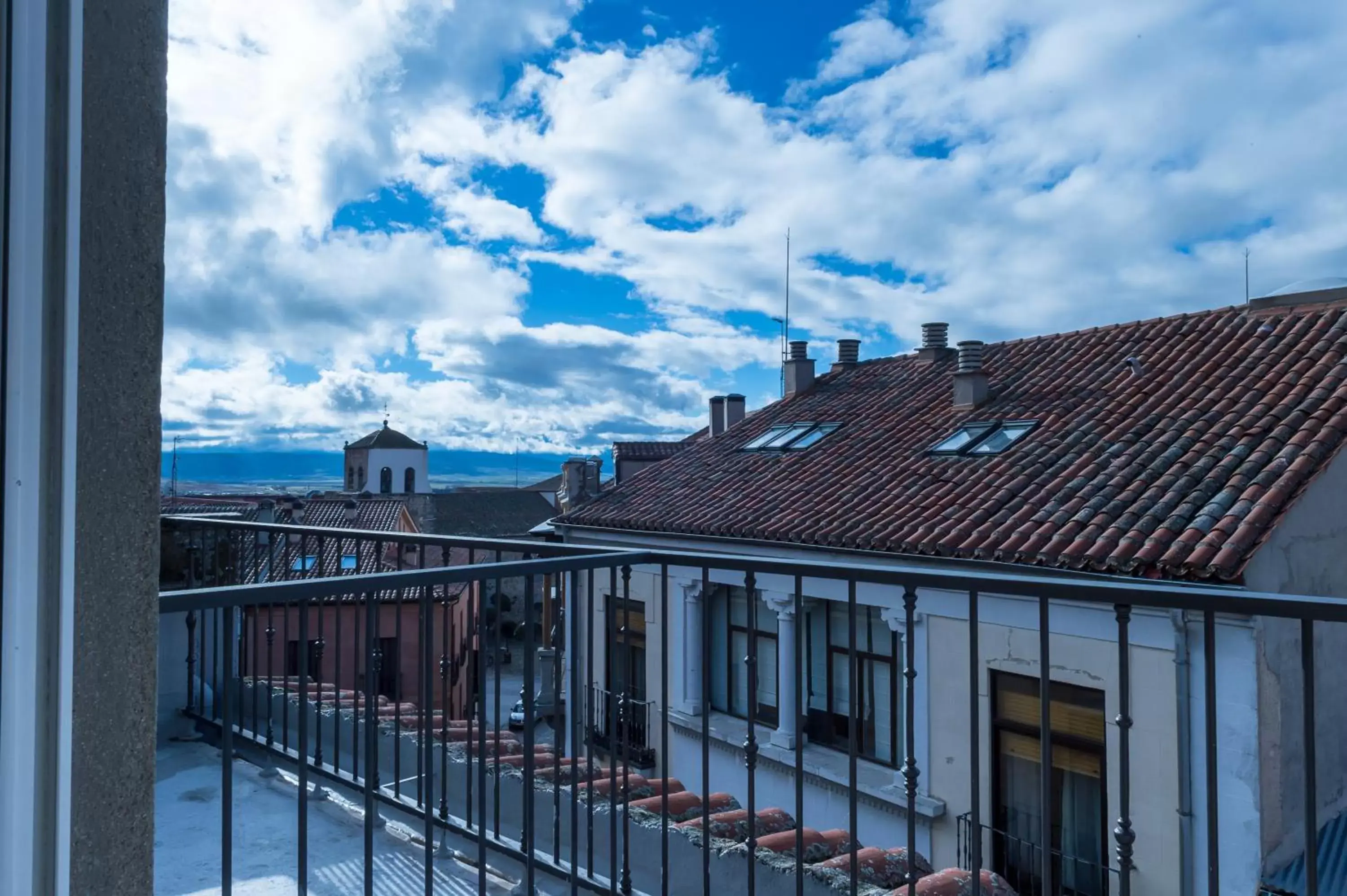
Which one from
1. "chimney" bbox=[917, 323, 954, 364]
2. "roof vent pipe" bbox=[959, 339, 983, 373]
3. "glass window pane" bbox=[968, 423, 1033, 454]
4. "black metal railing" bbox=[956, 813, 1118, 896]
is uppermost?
"chimney" bbox=[917, 323, 954, 364]

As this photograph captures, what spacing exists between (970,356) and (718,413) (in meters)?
7.04

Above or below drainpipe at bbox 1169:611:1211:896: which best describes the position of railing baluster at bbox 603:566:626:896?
above

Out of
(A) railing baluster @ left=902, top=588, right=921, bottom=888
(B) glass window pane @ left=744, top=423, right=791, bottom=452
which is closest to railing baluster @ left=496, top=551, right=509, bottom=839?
(A) railing baluster @ left=902, top=588, right=921, bottom=888

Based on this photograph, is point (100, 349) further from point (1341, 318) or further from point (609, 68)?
point (1341, 318)

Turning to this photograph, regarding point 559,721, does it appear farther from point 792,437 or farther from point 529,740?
point 792,437

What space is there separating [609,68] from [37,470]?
7086mm

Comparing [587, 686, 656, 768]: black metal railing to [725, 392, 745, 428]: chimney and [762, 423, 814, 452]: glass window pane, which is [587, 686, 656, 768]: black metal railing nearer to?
[762, 423, 814, 452]: glass window pane

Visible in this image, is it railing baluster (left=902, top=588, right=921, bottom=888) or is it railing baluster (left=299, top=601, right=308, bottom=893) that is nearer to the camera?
railing baluster (left=299, top=601, right=308, bottom=893)

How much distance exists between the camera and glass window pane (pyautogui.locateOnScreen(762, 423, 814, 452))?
14195mm

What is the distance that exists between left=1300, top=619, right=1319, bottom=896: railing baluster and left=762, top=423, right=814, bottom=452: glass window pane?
12311mm

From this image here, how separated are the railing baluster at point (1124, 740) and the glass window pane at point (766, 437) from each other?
12.6 metres

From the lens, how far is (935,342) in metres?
15.3

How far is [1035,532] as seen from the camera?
337 inches

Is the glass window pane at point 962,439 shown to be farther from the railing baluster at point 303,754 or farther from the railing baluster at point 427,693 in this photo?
the railing baluster at point 303,754
